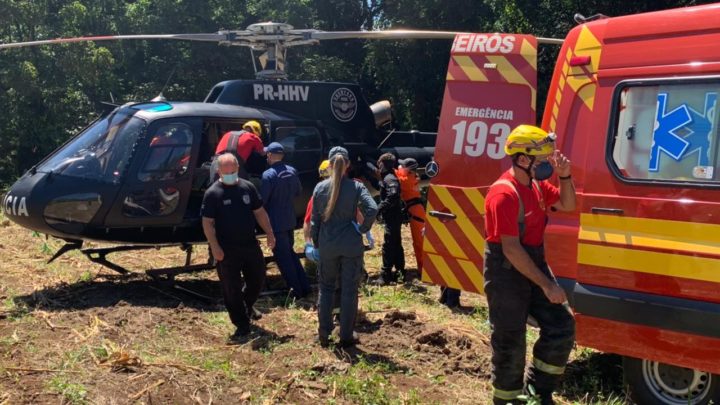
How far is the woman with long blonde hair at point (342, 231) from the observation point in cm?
600

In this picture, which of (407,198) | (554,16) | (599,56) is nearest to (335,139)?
(407,198)

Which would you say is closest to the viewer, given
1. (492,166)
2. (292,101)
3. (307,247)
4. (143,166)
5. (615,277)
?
(615,277)

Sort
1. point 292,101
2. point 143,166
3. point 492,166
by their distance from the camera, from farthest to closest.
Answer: point 292,101 → point 143,166 → point 492,166

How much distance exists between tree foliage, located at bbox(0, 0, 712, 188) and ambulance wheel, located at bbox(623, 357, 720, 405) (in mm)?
11228

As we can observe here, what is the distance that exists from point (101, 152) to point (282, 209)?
7.01 feet

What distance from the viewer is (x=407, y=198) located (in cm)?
938

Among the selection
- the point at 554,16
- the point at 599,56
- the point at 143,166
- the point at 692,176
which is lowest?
the point at 143,166

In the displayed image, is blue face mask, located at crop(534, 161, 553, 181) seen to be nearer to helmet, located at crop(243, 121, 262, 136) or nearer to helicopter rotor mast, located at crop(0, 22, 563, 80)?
helicopter rotor mast, located at crop(0, 22, 563, 80)

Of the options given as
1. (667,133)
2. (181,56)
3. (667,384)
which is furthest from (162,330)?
(181,56)

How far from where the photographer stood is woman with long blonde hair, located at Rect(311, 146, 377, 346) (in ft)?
19.7

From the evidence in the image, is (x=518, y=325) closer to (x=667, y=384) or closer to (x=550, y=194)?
(x=550, y=194)

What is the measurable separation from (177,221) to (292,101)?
2.70m

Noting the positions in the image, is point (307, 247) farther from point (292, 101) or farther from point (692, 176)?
point (292, 101)

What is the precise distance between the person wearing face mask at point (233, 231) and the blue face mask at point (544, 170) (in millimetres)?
3141
